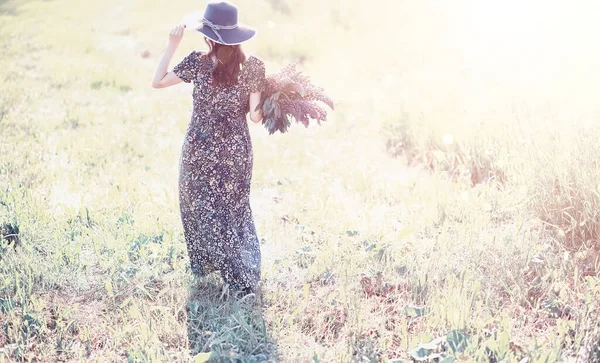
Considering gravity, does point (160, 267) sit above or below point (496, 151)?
below

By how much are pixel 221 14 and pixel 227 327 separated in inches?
76.8

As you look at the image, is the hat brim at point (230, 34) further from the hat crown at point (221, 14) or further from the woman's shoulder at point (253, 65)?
the woman's shoulder at point (253, 65)

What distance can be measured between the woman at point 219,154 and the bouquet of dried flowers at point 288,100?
4.0 inches

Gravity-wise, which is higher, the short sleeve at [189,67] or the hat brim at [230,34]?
the hat brim at [230,34]

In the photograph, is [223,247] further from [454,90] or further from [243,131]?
[454,90]

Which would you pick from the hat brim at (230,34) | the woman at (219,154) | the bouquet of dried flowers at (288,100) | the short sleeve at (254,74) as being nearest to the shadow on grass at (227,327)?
the woman at (219,154)

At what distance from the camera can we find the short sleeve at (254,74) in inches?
155

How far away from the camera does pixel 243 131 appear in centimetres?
416

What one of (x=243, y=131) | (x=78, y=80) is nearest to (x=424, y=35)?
(x=78, y=80)

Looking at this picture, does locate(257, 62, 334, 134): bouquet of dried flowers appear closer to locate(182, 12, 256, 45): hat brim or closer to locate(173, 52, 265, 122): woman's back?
locate(173, 52, 265, 122): woman's back

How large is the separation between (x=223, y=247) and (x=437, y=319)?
4.87 feet

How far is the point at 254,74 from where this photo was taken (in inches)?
156

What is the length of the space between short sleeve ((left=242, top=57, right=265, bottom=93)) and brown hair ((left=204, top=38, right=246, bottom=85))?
0.20ft

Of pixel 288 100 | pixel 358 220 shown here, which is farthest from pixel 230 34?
pixel 358 220
